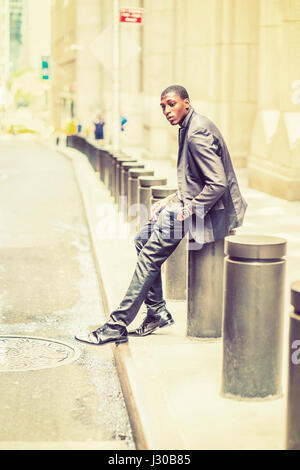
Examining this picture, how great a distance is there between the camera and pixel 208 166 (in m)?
6.13

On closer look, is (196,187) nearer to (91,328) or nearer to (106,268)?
Result: (91,328)

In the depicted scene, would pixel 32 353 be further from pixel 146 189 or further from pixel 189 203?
pixel 146 189

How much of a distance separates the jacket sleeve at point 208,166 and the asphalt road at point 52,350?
140 centimetres

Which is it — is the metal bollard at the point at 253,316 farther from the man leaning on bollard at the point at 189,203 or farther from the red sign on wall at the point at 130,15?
the red sign on wall at the point at 130,15

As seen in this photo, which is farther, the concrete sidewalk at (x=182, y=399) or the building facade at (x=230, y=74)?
the building facade at (x=230, y=74)

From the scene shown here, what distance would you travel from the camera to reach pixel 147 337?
22.1ft

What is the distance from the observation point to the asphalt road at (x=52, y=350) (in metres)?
5.08

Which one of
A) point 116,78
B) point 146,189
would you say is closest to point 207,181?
point 146,189

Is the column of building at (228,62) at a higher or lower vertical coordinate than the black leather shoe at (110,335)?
higher

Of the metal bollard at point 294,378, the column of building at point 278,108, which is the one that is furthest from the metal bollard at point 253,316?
the column of building at point 278,108

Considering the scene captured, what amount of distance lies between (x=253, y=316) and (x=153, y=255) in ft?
5.05

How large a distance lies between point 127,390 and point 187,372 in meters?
0.41

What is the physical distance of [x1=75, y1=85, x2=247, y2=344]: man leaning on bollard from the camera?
20.2ft

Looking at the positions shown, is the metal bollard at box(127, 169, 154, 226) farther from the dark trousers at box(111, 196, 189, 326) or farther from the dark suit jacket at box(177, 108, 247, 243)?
the dark suit jacket at box(177, 108, 247, 243)
